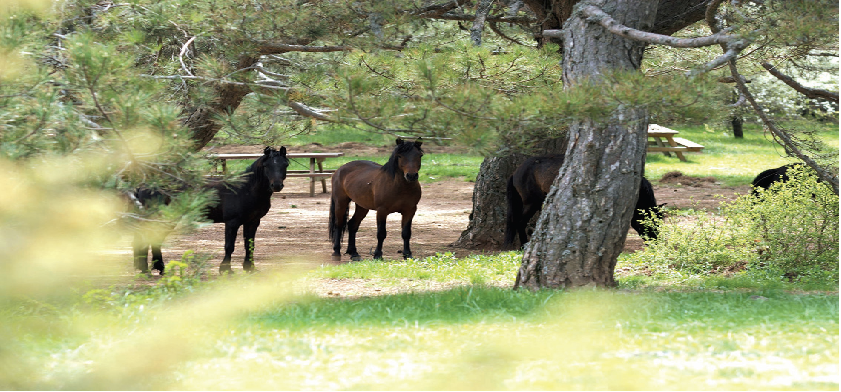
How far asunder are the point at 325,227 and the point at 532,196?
493 cm

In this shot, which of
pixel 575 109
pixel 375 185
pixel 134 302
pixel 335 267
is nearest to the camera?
pixel 575 109

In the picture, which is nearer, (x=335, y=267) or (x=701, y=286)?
(x=701, y=286)

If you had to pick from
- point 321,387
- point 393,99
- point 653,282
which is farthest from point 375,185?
point 321,387

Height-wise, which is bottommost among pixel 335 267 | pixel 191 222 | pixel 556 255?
pixel 335 267

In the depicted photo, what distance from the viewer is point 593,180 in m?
6.49

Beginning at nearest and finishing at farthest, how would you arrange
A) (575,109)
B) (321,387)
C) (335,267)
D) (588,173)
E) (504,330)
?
(321,387) < (504,330) < (575,109) < (588,173) < (335,267)

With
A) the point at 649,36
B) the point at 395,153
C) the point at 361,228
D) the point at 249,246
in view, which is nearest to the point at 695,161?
the point at 361,228

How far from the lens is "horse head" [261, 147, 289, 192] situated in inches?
364

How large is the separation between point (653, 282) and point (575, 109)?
117 inches

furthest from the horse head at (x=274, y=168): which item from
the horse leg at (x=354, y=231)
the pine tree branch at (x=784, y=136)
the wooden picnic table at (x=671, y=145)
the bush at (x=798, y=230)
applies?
the wooden picnic table at (x=671, y=145)

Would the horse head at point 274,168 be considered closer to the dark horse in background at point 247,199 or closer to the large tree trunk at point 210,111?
the dark horse in background at point 247,199

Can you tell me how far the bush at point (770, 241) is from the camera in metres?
7.78

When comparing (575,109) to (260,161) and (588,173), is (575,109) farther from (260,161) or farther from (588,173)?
(260,161)

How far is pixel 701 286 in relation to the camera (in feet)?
24.1
